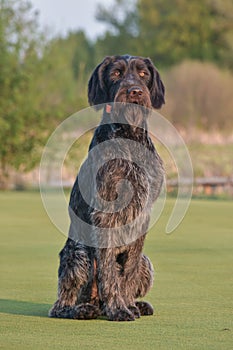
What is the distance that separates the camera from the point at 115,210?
307 inches

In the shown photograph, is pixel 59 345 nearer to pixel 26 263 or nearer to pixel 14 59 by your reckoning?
pixel 26 263

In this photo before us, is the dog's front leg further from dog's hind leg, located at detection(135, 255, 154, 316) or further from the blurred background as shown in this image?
the blurred background

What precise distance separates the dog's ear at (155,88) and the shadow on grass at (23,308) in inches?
74.2

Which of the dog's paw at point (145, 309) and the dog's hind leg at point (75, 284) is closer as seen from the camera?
the dog's hind leg at point (75, 284)

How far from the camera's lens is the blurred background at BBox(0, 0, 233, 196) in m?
33.5

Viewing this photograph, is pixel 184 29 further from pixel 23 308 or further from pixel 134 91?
pixel 134 91

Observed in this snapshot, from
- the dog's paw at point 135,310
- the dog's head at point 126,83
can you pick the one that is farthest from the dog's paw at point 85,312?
the dog's head at point 126,83

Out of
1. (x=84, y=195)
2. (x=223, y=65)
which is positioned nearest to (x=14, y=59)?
(x=84, y=195)

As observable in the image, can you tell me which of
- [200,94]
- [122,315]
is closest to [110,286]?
[122,315]

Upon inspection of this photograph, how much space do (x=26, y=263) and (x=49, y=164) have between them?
771 inches

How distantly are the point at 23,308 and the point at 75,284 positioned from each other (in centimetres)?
77

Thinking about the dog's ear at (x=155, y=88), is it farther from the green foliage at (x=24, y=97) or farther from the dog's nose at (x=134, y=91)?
the green foliage at (x=24, y=97)

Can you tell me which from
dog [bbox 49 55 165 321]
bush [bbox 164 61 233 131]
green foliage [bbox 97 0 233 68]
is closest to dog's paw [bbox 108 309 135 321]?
dog [bbox 49 55 165 321]

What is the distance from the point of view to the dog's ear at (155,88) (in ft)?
26.7
